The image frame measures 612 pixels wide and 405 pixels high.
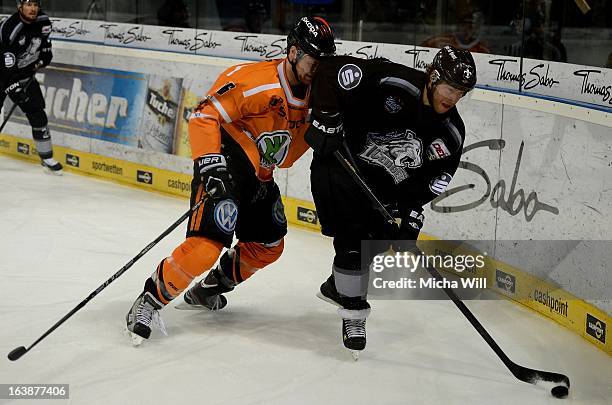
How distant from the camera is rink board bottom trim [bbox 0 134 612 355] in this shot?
392 cm

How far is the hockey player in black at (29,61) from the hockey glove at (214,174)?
420 cm

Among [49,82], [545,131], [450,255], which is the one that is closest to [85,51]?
[49,82]

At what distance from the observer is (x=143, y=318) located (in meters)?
3.60

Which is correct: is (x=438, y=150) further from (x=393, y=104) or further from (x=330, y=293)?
(x=330, y=293)

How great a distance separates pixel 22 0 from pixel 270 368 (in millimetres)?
4645

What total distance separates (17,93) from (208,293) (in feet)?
13.0

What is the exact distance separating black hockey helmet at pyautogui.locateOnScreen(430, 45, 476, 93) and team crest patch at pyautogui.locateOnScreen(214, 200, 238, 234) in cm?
92

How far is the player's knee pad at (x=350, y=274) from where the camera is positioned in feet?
11.8

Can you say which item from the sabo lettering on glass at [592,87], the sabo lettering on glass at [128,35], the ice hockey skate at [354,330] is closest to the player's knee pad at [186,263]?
the ice hockey skate at [354,330]

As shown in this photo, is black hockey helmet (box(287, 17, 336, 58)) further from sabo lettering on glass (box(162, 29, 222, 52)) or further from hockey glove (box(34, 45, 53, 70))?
hockey glove (box(34, 45, 53, 70))

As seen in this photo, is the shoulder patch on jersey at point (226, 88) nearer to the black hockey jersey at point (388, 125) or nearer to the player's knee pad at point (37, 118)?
the black hockey jersey at point (388, 125)

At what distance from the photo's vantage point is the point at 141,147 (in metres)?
7.04

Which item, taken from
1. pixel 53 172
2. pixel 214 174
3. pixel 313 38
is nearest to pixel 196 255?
pixel 214 174

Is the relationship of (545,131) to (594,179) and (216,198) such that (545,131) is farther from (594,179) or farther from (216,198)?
(216,198)
